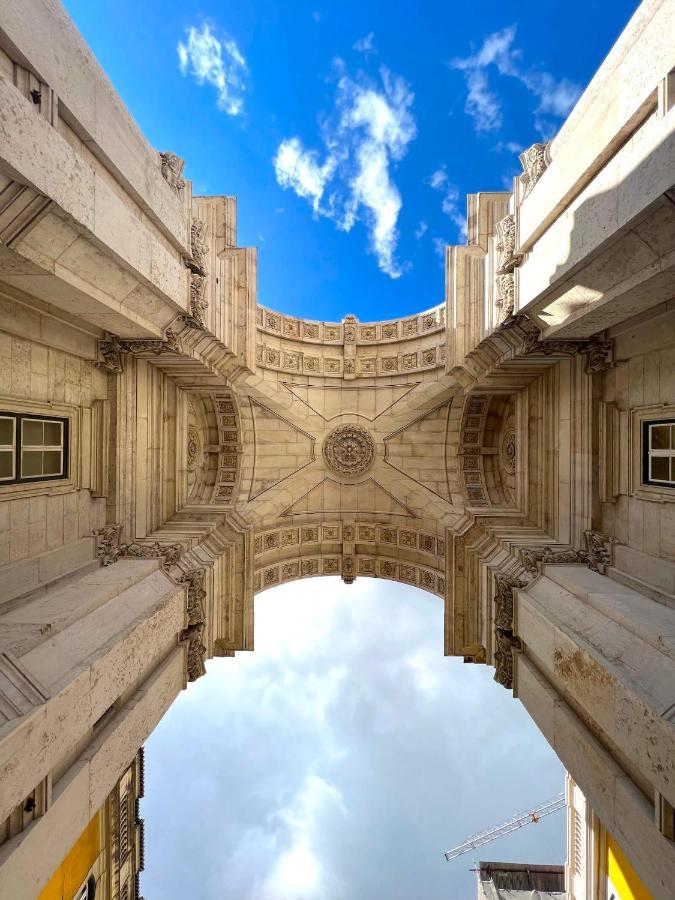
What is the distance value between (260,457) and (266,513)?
8.16 feet

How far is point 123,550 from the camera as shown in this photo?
1071 centimetres

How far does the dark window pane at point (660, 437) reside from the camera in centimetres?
820

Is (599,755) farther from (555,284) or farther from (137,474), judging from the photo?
(137,474)

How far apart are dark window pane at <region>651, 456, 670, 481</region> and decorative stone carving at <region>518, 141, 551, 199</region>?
6.46m

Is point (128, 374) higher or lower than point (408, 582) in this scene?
higher

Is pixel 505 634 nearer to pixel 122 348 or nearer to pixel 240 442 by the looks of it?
pixel 240 442

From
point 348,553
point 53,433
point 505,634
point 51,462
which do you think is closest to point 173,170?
point 53,433

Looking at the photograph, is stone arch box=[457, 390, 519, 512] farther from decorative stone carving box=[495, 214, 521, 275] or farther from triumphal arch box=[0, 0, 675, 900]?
decorative stone carving box=[495, 214, 521, 275]

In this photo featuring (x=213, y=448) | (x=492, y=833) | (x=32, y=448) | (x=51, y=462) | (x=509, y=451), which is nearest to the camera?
(x=32, y=448)

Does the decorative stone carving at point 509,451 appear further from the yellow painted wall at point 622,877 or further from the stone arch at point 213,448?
the stone arch at point 213,448

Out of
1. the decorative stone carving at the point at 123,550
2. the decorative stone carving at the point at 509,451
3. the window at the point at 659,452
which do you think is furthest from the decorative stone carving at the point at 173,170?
the decorative stone carving at the point at 509,451

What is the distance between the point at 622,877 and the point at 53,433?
15.7 m

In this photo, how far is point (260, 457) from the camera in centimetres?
1752

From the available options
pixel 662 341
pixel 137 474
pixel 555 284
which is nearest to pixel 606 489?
pixel 662 341
